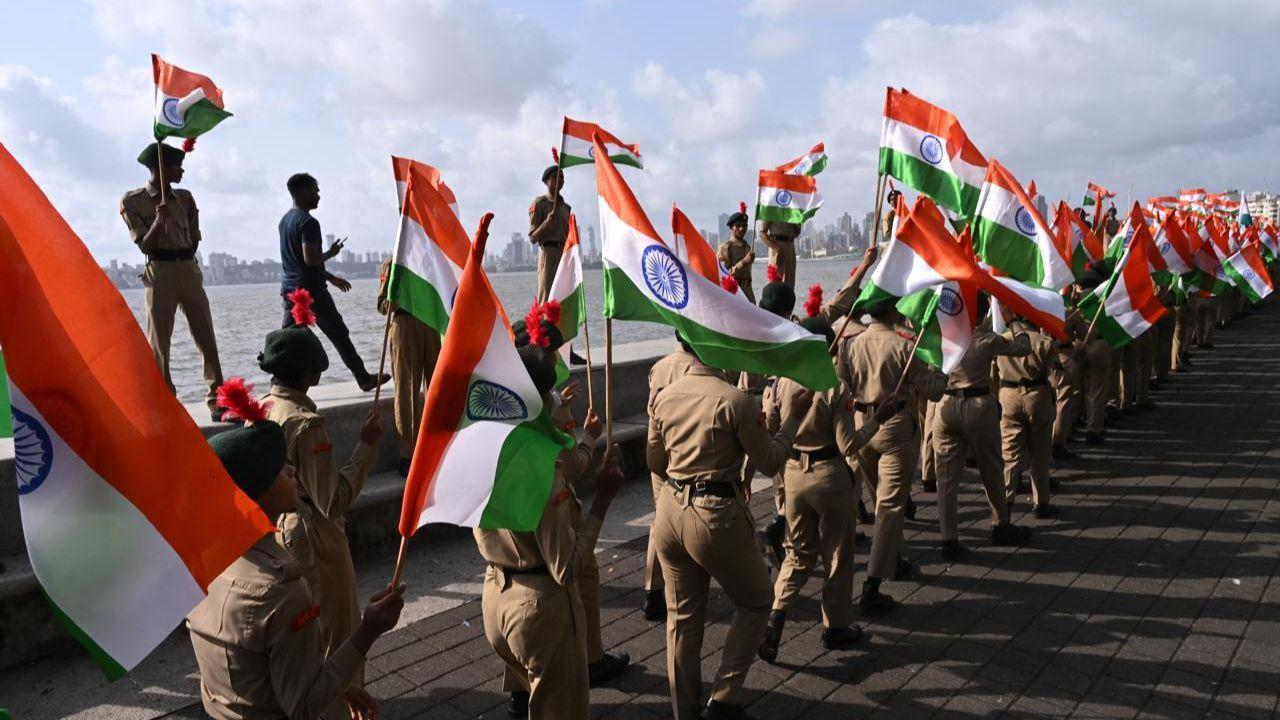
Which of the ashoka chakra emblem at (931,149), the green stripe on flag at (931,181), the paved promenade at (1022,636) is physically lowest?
the paved promenade at (1022,636)

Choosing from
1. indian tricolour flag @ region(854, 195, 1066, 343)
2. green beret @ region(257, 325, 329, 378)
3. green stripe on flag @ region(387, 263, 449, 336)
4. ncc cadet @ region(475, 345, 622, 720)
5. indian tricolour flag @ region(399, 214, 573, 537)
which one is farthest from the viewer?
indian tricolour flag @ region(854, 195, 1066, 343)

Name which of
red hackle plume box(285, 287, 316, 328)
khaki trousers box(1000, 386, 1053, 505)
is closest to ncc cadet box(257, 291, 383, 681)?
red hackle plume box(285, 287, 316, 328)

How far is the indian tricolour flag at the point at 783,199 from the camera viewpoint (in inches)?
430

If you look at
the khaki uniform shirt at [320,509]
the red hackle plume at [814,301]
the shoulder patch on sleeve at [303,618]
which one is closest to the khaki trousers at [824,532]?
the red hackle plume at [814,301]

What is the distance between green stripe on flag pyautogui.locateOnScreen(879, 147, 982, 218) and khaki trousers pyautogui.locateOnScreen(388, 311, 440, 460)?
14.4 ft

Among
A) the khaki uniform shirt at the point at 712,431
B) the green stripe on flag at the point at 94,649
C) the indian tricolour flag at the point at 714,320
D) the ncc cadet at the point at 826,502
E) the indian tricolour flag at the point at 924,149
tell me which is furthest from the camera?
the indian tricolour flag at the point at 924,149

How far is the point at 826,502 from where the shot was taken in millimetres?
5469

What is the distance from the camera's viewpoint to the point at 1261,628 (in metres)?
5.76

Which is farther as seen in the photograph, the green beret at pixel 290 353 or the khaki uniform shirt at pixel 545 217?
the khaki uniform shirt at pixel 545 217

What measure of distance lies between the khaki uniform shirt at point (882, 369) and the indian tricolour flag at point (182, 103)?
5.22 meters

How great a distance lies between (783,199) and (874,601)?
6206 millimetres

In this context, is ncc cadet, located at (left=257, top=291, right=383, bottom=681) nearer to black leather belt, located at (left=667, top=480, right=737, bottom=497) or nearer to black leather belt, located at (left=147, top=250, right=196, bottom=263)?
black leather belt, located at (left=667, top=480, right=737, bottom=497)

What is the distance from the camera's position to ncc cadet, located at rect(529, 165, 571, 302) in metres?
9.38

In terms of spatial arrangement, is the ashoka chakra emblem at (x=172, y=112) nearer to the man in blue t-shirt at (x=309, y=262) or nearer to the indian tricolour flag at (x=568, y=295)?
the man in blue t-shirt at (x=309, y=262)
